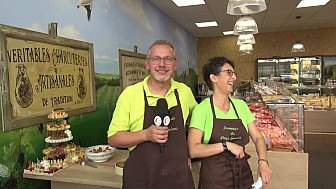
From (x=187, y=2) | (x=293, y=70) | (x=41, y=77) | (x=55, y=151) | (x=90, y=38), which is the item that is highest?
(x=187, y=2)

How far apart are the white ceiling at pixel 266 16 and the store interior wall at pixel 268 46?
0.45 meters

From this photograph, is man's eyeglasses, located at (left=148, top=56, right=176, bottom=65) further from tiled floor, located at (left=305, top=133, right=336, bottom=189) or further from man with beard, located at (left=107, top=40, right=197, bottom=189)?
tiled floor, located at (left=305, top=133, right=336, bottom=189)

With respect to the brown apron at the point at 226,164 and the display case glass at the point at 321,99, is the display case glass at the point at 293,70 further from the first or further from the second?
the brown apron at the point at 226,164

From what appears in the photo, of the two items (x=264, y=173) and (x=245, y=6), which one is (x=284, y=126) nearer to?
(x=245, y=6)

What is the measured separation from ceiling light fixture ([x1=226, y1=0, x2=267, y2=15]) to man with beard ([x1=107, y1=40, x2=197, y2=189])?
4.96 feet

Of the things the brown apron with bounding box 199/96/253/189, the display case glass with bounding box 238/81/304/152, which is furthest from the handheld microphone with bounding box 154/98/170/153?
the display case glass with bounding box 238/81/304/152

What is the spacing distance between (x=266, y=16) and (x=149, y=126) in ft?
23.1

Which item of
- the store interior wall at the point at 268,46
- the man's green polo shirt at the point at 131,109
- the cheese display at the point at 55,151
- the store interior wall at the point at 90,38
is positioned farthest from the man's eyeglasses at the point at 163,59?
the store interior wall at the point at 268,46

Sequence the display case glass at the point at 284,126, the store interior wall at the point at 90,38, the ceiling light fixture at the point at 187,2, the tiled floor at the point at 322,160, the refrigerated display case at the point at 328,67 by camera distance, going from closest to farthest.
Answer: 1. the store interior wall at the point at 90,38
2. the display case glass at the point at 284,126
3. the tiled floor at the point at 322,160
4. the ceiling light fixture at the point at 187,2
5. the refrigerated display case at the point at 328,67

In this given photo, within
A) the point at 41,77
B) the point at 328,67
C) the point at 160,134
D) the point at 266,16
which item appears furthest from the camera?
the point at 328,67

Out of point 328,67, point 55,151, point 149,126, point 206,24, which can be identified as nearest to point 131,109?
point 149,126

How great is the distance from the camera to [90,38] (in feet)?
12.0

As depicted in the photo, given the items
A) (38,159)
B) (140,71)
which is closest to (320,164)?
(140,71)

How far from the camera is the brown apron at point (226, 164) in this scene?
1.74 meters
